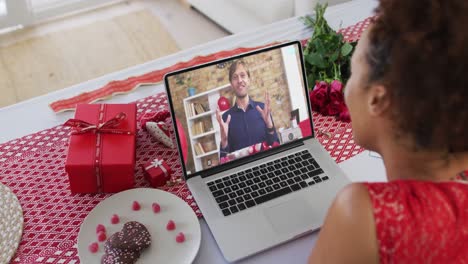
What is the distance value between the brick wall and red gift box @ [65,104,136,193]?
0.44 feet

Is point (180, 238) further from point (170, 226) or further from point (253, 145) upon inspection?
point (253, 145)

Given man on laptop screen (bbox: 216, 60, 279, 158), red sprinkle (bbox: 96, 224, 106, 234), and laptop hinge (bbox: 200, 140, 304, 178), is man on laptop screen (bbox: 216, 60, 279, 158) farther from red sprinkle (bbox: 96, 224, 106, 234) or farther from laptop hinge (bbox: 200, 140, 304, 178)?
red sprinkle (bbox: 96, 224, 106, 234)

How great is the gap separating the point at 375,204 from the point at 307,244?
358mm

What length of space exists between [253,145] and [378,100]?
1.53 ft

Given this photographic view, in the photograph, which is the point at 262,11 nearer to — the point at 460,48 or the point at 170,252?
the point at 170,252

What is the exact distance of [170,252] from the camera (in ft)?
3.34

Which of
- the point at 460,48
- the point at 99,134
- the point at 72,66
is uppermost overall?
the point at 460,48

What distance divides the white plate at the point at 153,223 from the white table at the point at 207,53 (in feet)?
0.10

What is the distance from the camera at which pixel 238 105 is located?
118 cm

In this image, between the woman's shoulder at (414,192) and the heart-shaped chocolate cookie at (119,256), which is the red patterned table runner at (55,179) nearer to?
the heart-shaped chocolate cookie at (119,256)

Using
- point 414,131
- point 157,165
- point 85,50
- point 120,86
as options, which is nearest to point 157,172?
point 157,165

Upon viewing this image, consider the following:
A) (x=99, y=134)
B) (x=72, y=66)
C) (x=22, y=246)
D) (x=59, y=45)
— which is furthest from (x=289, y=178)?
(x=59, y=45)

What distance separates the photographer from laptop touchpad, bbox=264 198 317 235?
1.07 metres

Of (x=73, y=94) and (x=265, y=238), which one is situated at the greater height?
(x=73, y=94)
